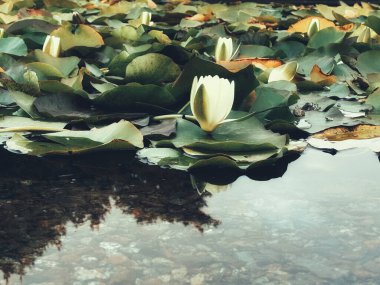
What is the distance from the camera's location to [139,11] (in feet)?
11.3

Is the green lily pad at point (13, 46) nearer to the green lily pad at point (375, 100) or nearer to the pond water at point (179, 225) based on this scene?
the pond water at point (179, 225)

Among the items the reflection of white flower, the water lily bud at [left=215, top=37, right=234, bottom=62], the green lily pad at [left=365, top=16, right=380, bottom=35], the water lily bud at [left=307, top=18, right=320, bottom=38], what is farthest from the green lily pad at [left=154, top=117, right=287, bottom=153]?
the green lily pad at [left=365, top=16, right=380, bottom=35]

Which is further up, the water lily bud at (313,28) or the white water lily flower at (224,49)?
the white water lily flower at (224,49)

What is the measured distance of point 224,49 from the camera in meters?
2.05

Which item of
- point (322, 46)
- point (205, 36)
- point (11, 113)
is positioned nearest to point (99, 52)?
point (205, 36)

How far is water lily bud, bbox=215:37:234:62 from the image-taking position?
205 centimetres

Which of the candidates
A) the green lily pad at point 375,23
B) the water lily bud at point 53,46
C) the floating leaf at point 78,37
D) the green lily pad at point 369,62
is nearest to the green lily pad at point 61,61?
the water lily bud at point 53,46

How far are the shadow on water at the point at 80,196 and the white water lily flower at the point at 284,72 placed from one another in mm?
520

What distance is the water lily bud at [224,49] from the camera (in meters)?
2.05

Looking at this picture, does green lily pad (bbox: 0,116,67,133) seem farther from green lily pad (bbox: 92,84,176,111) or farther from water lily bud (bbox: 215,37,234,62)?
water lily bud (bbox: 215,37,234,62)

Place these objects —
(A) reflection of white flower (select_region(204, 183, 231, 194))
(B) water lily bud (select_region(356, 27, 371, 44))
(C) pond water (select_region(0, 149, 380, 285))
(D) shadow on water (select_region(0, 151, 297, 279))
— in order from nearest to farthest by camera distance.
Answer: (C) pond water (select_region(0, 149, 380, 285))
(D) shadow on water (select_region(0, 151, 297, 279))
(A) reflection of white flower (select_region(204, 183, 231, 194))
(B) water lily bud (select_region(356, 27, 371, 44))

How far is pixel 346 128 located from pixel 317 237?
23.7 inches

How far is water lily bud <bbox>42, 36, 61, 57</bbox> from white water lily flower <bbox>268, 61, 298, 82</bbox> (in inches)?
28.6

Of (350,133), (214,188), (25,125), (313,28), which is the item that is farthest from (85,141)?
(313,28)
